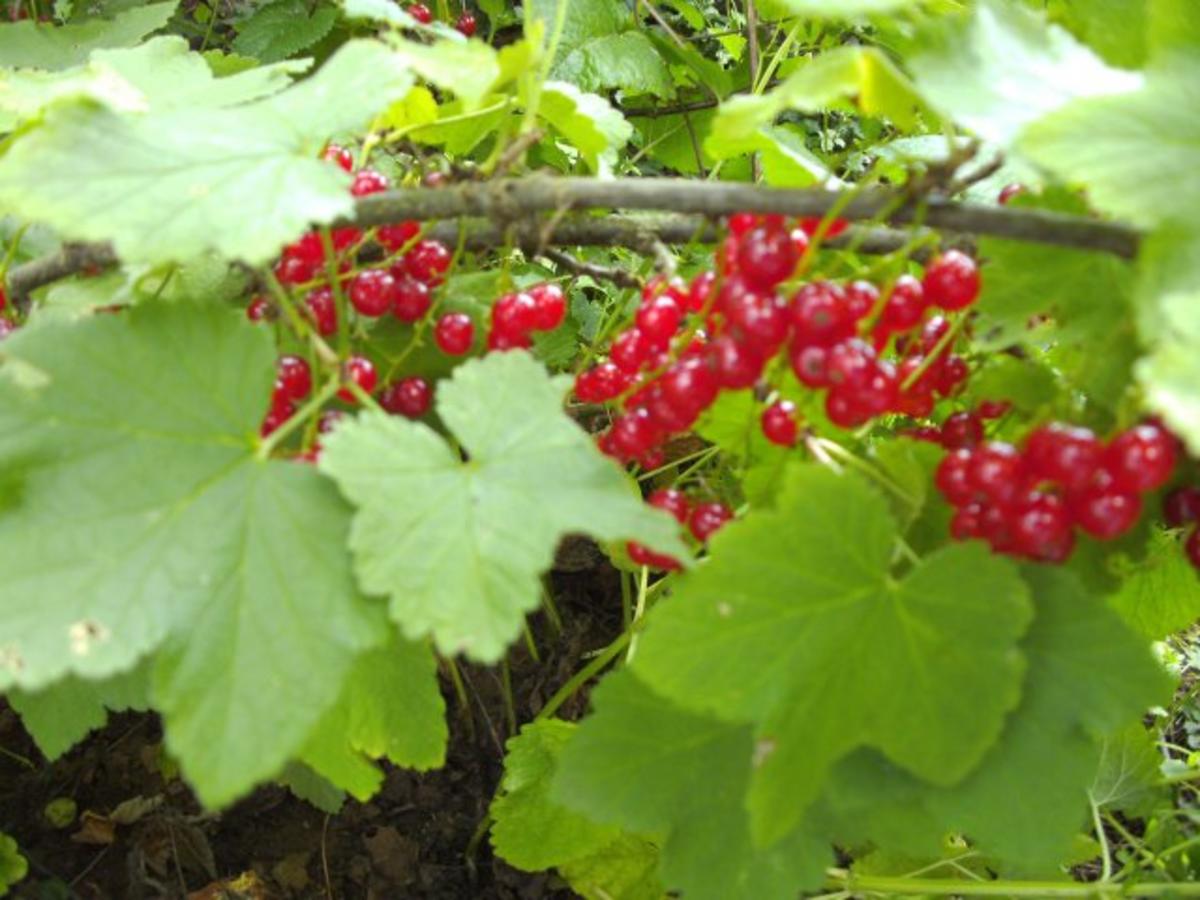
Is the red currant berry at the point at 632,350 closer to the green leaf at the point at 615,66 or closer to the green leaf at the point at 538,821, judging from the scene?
the green leaf at the point at 538,821

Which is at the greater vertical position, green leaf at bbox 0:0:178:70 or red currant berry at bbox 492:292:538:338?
red currant berry at bbox 492:292:538:338

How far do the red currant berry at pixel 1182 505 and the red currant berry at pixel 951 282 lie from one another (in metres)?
0.20

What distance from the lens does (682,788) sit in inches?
36.8

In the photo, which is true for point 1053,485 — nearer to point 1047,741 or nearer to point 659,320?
point 1047,741

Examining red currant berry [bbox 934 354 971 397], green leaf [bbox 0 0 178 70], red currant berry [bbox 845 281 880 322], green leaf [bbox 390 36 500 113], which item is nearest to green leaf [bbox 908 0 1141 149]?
red currant berry [bbox 845 281 880 322]

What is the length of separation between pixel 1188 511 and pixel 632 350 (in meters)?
0.43

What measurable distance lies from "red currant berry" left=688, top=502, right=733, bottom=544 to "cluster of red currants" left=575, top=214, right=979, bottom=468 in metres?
0.07

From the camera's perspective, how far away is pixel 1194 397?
0.54 m

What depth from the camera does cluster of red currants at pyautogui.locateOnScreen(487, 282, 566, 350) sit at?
0.88 metres

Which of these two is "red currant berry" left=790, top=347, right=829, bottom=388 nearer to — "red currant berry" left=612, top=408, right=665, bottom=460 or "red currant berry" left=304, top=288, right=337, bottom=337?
"red currant berry" left=612, top=408, right=665, bottom=460

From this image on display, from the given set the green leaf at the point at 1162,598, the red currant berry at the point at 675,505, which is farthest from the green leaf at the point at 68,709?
the green leaf at the point at 1162,598

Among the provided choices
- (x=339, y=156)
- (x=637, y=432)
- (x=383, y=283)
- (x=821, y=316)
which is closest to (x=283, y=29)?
(x=339, y=156)

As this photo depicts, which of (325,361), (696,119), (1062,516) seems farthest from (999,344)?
(696,119)

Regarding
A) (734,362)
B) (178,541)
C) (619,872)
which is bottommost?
(619,872)
